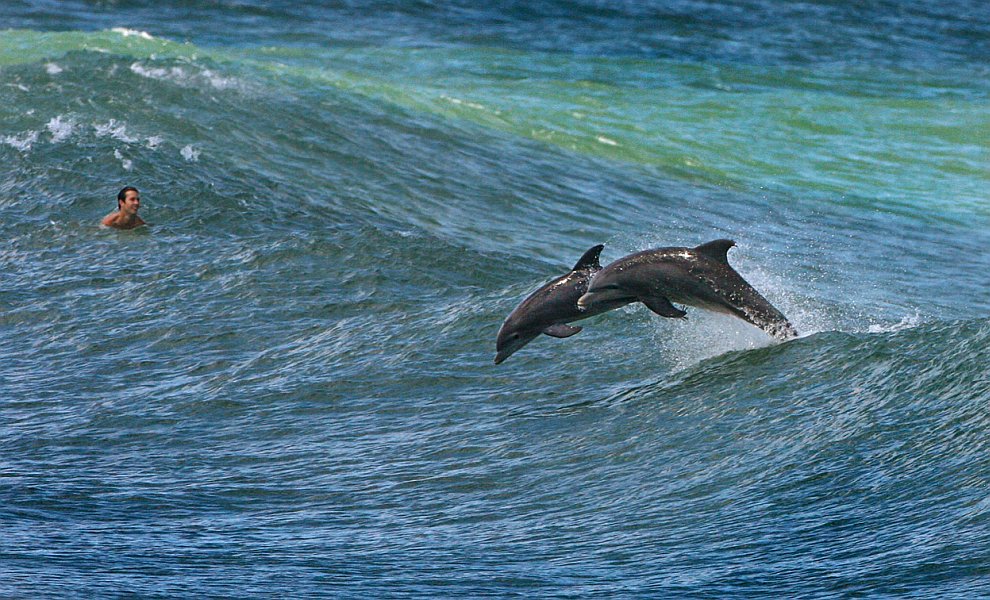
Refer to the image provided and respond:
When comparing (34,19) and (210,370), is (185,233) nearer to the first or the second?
(210,370)

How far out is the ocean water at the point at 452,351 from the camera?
301 inches

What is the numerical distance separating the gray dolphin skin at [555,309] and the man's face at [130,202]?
19.2 ft

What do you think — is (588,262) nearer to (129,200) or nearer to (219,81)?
(129,200)

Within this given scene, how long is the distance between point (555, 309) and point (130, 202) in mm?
6241

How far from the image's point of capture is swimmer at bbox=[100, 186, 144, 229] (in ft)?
48.2

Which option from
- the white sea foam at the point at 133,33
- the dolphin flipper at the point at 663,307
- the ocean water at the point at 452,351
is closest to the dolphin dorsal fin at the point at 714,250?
the dolphin flipper at the point at 663,307

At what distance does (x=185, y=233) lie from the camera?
1506cm

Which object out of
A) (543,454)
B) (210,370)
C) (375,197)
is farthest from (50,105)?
(543,454)

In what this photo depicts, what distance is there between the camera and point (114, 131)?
1841 cm

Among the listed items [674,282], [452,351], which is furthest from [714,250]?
[452,351]

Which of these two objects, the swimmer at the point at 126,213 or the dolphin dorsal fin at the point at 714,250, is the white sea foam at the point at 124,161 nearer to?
the swimmer at the point at 126,213

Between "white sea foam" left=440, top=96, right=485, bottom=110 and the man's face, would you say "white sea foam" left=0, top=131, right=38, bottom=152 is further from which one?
"white sea foam" left=440, top=96, right=485, bottom=110

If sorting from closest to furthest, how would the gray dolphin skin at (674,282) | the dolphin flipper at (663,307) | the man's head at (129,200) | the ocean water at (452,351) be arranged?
the ocean water at (452,351)
the dolphin flipper at (663,307)
the gray dolphin skin at (674,282)
the man's head at (129,200)

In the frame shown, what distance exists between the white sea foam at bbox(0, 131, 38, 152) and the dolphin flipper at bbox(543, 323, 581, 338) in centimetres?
981
